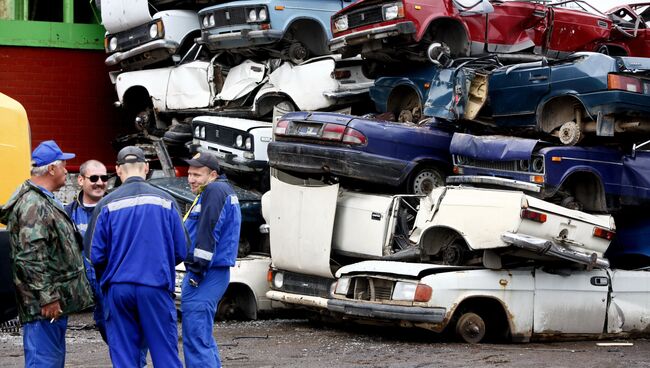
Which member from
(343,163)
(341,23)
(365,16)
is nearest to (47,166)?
(343,163)

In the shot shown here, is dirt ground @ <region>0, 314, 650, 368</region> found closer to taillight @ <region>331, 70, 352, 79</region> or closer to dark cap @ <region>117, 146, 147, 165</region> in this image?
dark cap @ <region>117, 146, 147, 165</region>

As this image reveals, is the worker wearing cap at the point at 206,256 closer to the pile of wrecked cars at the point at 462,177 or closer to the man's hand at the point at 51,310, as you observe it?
the man's hand at the point at 51,310

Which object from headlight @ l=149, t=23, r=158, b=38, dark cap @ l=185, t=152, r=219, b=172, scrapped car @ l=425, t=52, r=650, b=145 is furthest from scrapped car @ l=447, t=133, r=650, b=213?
headlight @ l=149, t=23, r=158, b=38

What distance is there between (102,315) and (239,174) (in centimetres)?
704

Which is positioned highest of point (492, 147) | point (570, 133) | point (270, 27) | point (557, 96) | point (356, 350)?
point (270, 27)

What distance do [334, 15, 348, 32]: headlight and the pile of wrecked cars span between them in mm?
27

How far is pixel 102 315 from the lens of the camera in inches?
290

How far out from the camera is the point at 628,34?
15.4 meters

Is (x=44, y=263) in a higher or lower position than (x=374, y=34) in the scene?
lower

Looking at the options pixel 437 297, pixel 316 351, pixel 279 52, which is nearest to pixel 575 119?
pixel 437 297

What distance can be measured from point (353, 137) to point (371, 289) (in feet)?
5.60

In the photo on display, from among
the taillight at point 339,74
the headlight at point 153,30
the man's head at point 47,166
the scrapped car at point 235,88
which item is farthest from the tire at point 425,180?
the headlight at point 153,30

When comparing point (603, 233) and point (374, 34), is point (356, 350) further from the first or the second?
point (374, 34)

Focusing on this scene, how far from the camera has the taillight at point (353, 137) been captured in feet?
38.4
